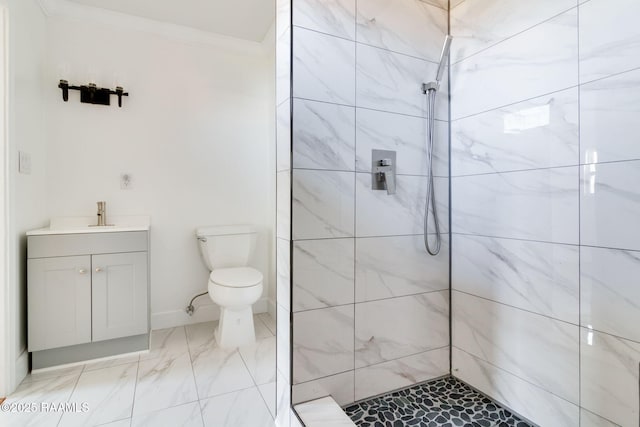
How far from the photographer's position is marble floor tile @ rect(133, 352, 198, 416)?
156 centimetres

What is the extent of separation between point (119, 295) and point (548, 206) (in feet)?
7.66

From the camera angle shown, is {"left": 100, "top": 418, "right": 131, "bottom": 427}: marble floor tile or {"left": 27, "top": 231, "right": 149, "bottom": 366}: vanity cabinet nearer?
{"left": 100, "top": 418, "right": 131, "bottom": 427}: marble floor tile

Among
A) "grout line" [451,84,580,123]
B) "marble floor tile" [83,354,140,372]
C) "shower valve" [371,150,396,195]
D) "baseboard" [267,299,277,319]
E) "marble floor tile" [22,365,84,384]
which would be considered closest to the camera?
"grout line" [451,84,580,123]

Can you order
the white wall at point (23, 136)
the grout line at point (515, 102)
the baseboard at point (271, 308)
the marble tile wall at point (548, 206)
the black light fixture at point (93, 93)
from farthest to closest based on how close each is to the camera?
the baseboard at point (271, 308), the black light fixture at point (93, 93), the white wall at point (23, 136), the grout line at point (515, 102), the marble tile wall at point (548, 206)

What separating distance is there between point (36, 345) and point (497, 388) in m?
2.42

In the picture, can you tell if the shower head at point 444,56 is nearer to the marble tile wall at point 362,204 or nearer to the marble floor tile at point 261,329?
the marble tile wall at point 362,204

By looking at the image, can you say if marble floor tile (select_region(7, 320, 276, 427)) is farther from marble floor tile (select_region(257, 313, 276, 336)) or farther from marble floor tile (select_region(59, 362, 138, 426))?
marble floor tile (select_region(257, 313, 276, 336))

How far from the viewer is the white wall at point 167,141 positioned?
2.24 meters

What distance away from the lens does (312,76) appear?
1273 mm

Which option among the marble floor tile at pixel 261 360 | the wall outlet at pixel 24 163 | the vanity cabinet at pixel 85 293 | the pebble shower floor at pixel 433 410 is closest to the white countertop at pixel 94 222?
the vanity cabinet at pixel 85 293

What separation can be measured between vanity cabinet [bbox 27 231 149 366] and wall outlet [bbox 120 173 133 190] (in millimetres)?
552

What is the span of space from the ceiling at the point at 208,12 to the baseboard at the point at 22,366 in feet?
7.63

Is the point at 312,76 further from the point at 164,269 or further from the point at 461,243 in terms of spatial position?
the point at 164,269

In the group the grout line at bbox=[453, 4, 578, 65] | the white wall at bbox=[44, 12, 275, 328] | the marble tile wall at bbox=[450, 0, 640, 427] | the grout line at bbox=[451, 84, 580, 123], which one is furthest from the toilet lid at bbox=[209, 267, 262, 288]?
the grout line at bbox=[453, 4, 578, 65]
